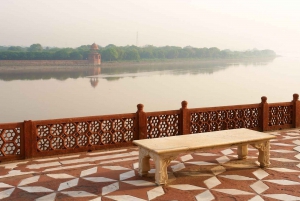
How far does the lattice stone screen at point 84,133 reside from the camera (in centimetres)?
583

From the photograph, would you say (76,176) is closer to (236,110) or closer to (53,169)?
(53,169)

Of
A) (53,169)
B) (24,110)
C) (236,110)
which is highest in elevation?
(236,110)

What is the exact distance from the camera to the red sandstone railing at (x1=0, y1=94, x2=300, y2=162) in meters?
5.68

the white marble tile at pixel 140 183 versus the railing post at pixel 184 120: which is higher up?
the railing post at pixel 184 120

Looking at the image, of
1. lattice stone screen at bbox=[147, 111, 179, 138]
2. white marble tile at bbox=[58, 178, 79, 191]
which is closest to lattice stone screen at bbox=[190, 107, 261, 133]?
lattice stone screen at bbox=[147, 111, 179, 138]

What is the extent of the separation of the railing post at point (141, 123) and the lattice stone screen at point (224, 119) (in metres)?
0.96

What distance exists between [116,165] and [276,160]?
233cm

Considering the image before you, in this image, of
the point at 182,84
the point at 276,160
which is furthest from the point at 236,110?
the point at 182,84

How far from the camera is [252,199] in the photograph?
155 inches

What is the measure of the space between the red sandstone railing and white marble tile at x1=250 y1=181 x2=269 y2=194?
2502 mm

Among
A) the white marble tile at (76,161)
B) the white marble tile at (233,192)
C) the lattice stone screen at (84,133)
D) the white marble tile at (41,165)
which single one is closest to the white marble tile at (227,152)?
the lattice stone screen at (84,133)

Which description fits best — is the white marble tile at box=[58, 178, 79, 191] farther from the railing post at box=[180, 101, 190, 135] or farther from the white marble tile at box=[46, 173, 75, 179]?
the railing post at box=[180, 101, 190, 135]

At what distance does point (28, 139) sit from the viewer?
5.66 metres

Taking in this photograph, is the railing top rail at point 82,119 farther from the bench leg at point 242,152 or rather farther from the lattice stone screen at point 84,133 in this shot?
the bench leg at point 242,152
